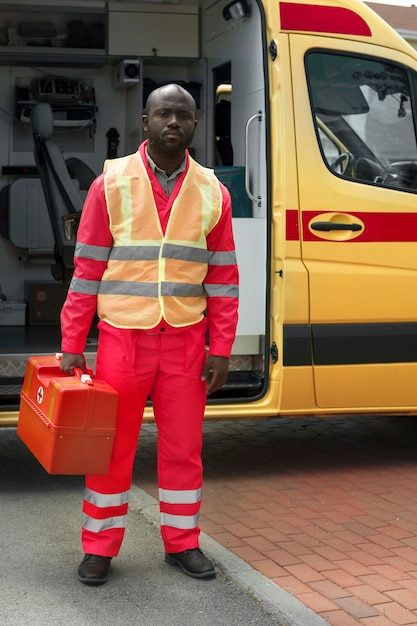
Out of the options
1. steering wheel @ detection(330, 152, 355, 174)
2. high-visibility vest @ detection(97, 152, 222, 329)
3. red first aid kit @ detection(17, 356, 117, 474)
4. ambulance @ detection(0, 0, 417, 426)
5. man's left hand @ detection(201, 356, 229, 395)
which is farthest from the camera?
steering wheel @ detection(330, 152, 355, 174)

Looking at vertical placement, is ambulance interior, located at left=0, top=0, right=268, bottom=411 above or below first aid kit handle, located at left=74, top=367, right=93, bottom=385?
above

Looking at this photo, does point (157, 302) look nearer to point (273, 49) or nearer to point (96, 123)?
point (273, 49)

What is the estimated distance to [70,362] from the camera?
412cm

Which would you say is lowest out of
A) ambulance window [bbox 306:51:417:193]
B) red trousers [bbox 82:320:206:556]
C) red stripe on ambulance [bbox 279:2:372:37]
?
red trousers [bbox 82:320:206:556]

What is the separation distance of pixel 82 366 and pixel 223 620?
3.48 feet

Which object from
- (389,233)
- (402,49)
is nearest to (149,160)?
(389,233)

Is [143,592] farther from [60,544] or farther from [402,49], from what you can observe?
[402,49]

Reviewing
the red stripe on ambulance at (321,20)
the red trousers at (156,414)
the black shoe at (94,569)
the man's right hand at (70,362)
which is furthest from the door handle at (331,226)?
the black shoe at (94,569)

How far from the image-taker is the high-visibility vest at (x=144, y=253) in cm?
407

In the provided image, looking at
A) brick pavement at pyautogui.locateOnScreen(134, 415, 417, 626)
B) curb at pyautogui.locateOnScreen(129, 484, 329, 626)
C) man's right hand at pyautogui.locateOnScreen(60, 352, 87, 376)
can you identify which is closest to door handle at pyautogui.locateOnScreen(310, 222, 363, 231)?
brick pavement at pyautogui.locateOnScreen(134, 415, 417, 626)

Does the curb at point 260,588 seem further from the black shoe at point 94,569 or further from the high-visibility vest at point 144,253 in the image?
the high-visibility vest at point 144,253

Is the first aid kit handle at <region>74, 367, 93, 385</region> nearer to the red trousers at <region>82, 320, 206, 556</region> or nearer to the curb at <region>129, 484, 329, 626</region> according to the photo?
the red trousers at <region>82, 320, 206, 556</region>

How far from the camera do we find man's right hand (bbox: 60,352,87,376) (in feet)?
13.5

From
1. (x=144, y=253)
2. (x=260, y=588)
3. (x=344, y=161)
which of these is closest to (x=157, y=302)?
(x=144, y=253)
